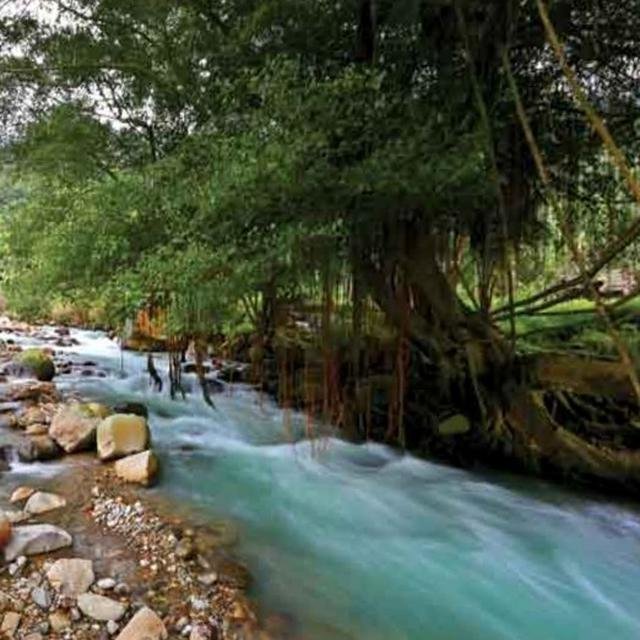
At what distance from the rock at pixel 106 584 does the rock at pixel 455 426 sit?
9.47ft

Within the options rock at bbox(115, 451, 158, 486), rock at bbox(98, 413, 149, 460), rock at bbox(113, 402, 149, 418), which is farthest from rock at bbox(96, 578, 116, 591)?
rock at bbox(113, 402, 149, 418)

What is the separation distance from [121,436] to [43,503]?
916 millimetres

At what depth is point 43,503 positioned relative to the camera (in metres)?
3.39

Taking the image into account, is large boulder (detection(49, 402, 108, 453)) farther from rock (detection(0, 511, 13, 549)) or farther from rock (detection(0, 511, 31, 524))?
rock (detection(0, 511, 13, 549))

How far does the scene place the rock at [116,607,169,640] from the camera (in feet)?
7.61

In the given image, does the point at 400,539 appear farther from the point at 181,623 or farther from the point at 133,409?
the point at 133,409

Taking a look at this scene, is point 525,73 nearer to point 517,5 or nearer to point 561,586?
point 517,5

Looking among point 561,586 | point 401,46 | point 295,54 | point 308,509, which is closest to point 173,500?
point 308,509

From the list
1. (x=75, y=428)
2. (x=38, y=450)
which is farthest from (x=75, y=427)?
(x=38, y=450)

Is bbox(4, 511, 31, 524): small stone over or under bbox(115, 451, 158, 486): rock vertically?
under

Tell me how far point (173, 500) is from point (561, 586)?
212cm

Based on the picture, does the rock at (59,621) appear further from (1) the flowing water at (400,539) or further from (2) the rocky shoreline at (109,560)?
(1) the flowing water at (400,539)

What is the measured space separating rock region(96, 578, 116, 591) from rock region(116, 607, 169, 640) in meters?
0.26

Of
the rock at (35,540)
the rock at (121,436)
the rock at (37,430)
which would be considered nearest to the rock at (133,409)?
the rock at (37,430)
